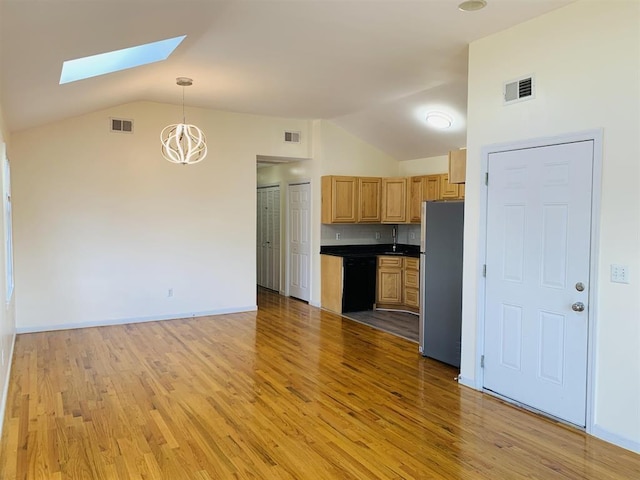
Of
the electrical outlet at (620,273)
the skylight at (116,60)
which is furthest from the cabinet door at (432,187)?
the skylight at (116,60)

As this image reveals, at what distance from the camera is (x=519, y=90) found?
3.73 m

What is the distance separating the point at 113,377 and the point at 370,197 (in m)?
4.82

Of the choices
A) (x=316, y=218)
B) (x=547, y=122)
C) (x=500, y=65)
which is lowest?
(x=316, y=218)

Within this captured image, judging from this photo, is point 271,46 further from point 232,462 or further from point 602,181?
point 232,462

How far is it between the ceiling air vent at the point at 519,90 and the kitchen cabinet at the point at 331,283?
392 centimetres

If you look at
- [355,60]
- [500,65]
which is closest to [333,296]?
[355,60]

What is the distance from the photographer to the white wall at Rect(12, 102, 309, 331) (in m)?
5.82

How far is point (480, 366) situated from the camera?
162 inches

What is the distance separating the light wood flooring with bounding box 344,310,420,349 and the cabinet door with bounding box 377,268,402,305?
0.21 m

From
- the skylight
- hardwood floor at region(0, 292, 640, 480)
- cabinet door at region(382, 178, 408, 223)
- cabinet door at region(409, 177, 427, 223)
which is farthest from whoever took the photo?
cabinet door at region(382, 178, 408, 223)

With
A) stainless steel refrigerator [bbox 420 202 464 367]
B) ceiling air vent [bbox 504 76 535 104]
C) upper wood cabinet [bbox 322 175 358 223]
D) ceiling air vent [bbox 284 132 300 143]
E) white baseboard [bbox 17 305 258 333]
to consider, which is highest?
ceiling air vent [bbox 284 132 300 143]

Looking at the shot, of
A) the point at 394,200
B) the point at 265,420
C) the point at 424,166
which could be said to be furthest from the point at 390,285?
the point at 265,420

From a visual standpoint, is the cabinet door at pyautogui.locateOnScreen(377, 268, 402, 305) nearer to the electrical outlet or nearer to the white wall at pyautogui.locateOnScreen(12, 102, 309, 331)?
the white wall at pyautogui.locateOnScreen(12, 102, 309, 331)

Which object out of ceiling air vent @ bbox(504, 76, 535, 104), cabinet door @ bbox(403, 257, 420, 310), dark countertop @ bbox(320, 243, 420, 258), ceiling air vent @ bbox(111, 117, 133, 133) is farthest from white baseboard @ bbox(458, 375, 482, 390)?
ceiling air vent @ bbox(111, 117, 133, 133)
